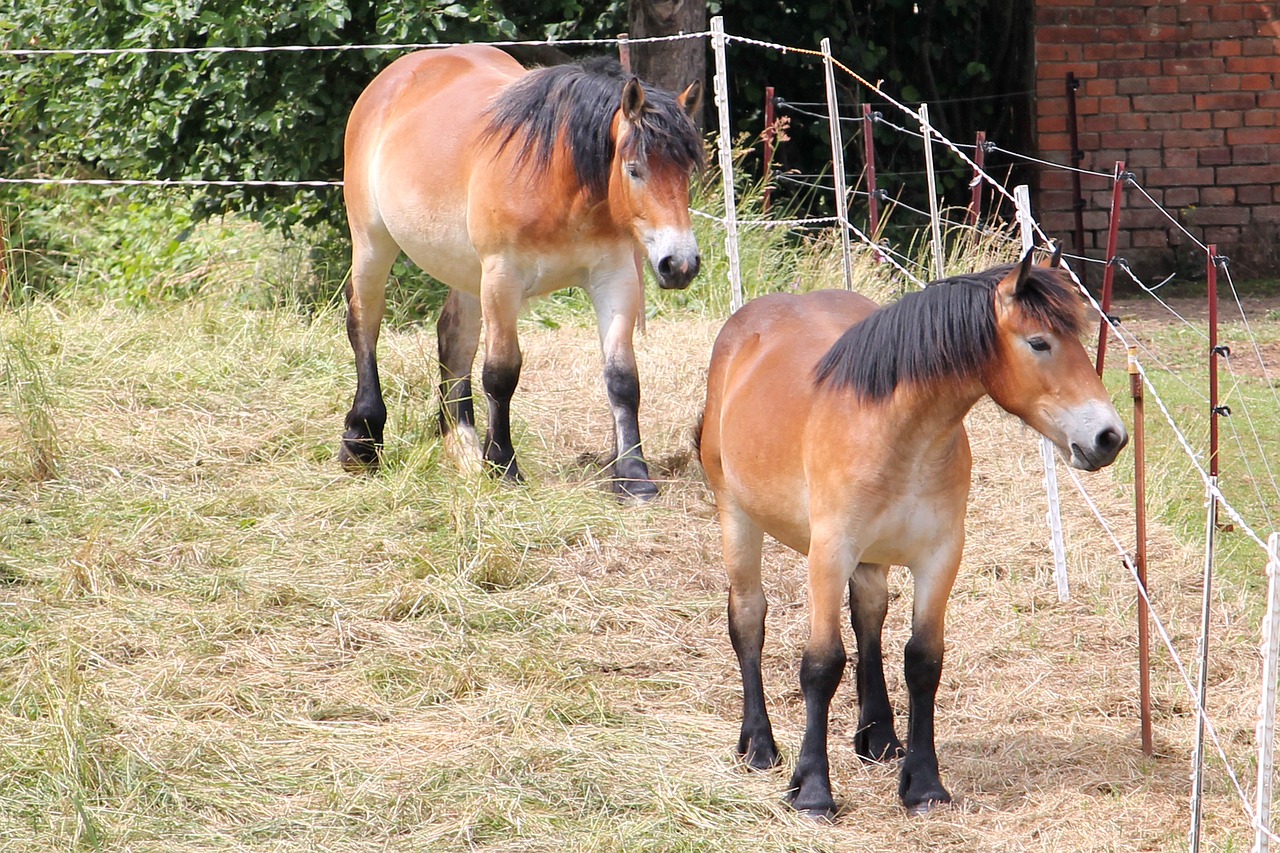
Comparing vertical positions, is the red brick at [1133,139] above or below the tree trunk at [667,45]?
below

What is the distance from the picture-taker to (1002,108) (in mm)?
11297

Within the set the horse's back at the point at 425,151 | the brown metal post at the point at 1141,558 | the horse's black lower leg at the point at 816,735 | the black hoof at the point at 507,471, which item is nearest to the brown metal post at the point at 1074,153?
the horse's back at the point at 425,151

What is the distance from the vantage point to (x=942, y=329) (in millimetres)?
3301

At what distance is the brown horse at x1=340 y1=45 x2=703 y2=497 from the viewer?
5145 mm

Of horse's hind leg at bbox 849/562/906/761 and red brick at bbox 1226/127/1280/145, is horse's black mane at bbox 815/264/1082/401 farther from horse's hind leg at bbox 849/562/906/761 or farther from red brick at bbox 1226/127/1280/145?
red brick at bbox 1226/127/1280/145

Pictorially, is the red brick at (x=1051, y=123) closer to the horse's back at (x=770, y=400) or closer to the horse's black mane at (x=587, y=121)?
the horse's black mane at (x=587, y=121)

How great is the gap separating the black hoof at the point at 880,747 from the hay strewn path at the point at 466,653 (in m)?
0.06

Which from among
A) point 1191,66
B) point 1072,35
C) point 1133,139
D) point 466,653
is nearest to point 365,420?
point 466,653

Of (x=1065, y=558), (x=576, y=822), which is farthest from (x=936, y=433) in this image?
(x=1065, y=558)

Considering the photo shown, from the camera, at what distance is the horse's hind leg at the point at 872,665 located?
3775 millimetres

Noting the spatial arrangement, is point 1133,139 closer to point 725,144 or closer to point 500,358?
point 725,144

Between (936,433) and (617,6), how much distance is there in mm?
6521

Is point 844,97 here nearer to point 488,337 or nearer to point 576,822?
point 488,337

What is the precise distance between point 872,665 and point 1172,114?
25.9 ft
